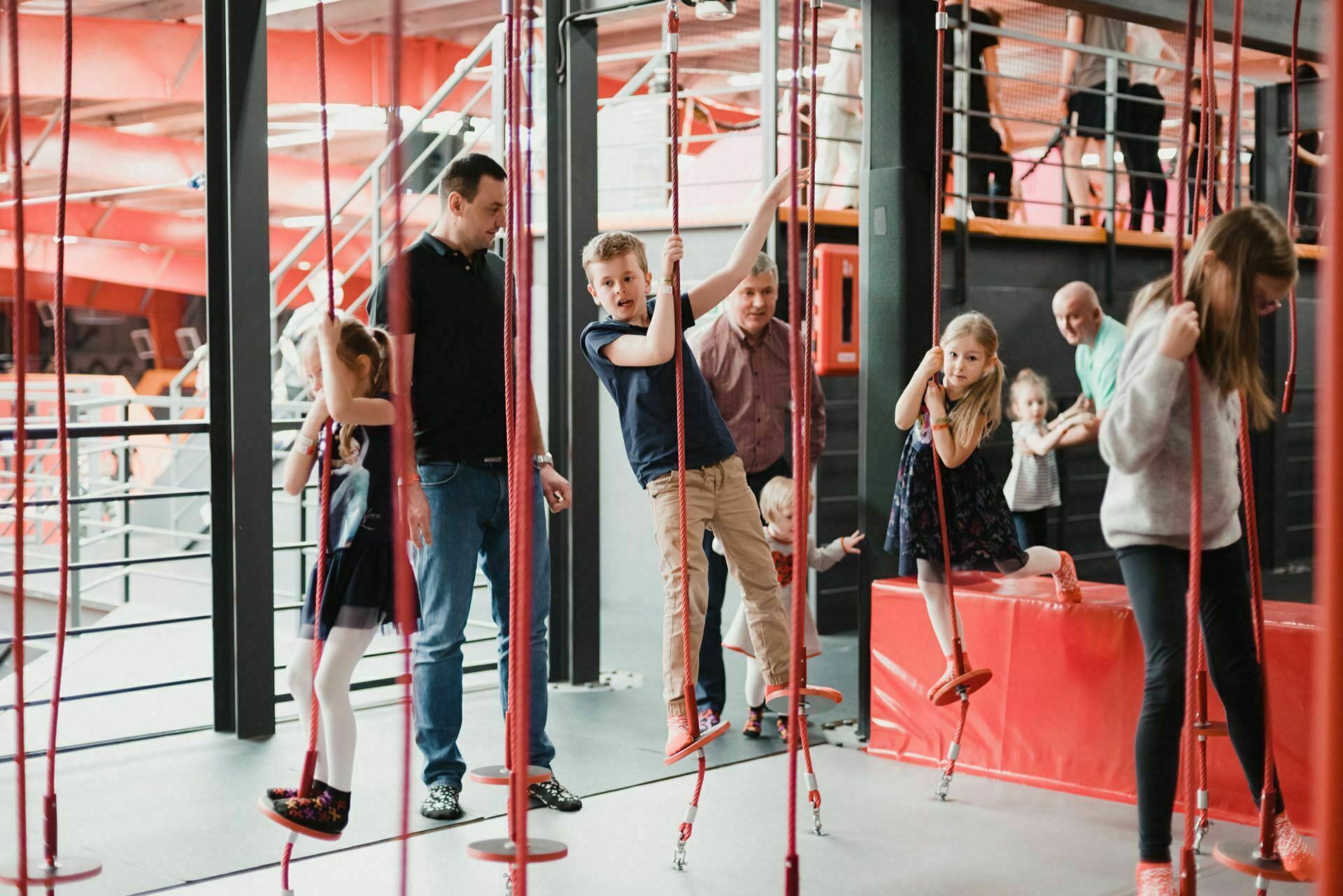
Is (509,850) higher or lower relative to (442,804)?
higher

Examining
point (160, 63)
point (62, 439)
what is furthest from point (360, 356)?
point (160, 63)

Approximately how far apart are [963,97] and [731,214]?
1.18 metres

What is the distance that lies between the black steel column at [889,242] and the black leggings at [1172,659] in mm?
1554

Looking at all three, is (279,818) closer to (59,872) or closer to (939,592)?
(59,872)

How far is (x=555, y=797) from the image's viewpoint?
347 cm

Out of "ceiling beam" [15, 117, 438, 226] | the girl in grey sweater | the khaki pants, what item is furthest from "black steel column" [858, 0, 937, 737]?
"ceiling beam" [15, 117, 438, 226]

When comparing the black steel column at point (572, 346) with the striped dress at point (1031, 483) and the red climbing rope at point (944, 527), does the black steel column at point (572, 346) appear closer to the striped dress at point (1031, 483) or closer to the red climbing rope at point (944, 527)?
the red climbing rope at point (944, 527)

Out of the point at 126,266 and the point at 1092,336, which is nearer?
the point at 1092,336

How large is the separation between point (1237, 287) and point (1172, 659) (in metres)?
0.71

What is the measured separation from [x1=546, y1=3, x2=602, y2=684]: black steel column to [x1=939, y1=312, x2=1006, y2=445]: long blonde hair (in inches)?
65.5

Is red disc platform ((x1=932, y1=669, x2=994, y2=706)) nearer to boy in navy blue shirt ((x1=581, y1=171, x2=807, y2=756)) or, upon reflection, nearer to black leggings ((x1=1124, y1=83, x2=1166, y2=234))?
boy in navy blue shirt ((x1=581, y1=171, x2=807, y2=756))

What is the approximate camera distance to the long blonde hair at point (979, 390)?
362 centimetres

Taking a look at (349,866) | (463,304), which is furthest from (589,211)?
(349,866)

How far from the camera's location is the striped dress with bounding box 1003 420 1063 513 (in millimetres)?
5574
